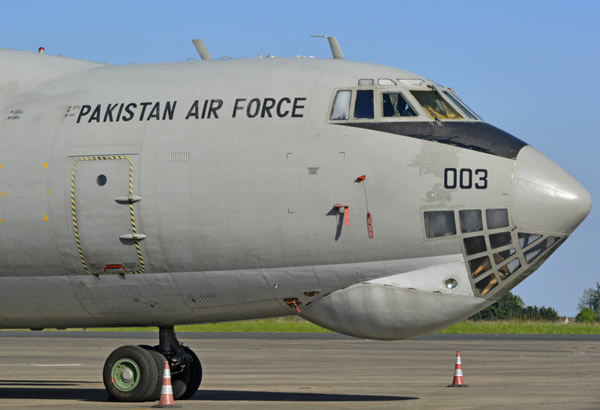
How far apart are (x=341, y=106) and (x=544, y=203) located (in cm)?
375

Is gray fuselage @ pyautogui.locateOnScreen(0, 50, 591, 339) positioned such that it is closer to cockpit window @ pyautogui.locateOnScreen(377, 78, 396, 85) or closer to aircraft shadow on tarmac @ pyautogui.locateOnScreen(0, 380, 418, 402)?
cockpit window @ pyautogui.locateOnScreen(377, 78, 396, 85)

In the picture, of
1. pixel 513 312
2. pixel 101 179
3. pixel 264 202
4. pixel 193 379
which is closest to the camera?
pixel 264 202

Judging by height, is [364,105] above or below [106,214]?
above

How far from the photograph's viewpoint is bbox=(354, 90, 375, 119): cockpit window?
68.1 ft

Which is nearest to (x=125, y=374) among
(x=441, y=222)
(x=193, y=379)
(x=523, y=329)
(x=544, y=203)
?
(x=193, y=379)

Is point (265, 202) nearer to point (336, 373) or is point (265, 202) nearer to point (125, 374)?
point (125, 374)

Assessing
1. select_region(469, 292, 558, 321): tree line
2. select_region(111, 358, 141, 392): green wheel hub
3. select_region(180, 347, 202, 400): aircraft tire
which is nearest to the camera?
select_region(111, 358, 141, 392): green wheel hub

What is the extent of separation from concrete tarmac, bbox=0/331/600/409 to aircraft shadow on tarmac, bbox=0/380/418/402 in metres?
0.02

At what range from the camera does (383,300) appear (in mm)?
20172

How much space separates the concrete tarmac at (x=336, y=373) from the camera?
75.6 feet

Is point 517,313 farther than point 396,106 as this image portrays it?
Yes

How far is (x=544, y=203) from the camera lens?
19.7 metres

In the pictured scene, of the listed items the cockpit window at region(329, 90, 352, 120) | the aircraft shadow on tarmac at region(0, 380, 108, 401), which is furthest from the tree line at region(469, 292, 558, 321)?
the cockpit window at region(329, 90, 352, 120)

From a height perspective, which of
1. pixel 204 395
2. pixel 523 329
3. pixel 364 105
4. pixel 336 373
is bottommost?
pixel 204 395
